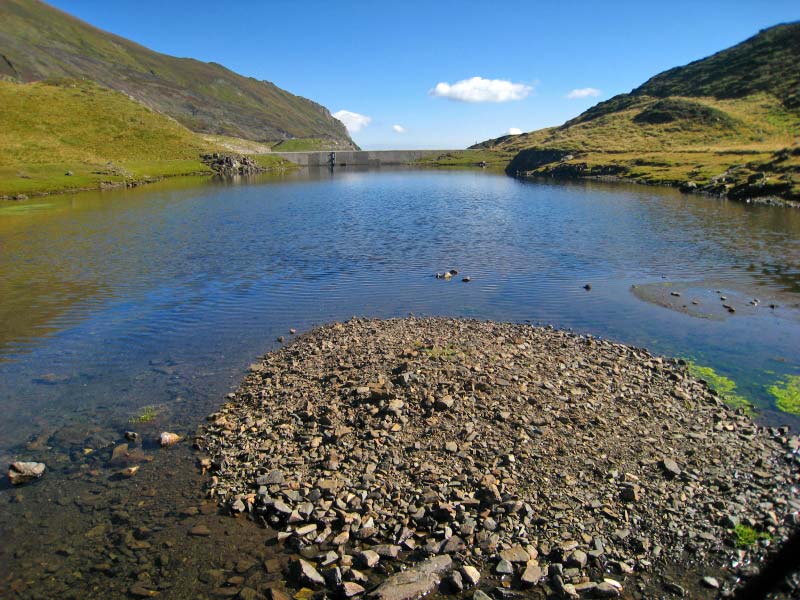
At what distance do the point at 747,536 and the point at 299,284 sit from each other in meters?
31.1

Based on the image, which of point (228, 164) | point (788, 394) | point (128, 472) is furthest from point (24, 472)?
point (228, 164)

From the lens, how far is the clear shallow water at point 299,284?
23.1 m

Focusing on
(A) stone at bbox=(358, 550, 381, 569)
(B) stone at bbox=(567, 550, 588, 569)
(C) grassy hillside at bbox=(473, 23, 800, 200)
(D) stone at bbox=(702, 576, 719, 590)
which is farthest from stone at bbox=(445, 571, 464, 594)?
(C) grassy hillside at bbox=(473, 23, 800, 200)

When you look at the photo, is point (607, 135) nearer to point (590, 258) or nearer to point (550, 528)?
point (590, 258)

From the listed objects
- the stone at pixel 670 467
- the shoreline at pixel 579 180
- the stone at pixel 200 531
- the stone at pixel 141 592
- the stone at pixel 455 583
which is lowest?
the stone at pixel 141 592

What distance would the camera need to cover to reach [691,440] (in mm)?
17031

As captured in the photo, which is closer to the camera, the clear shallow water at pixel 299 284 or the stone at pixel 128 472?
the stone at pixel 128 472

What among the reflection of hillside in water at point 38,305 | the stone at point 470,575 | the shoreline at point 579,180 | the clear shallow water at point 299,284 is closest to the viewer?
the stone at point 470,575

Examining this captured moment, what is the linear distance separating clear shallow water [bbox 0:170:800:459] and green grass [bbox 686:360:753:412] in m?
0.54

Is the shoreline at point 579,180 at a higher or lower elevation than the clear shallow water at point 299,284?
higher

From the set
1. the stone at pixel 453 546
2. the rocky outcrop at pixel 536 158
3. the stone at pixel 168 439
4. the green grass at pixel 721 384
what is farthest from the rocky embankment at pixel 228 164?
the stone at pixel 453 546

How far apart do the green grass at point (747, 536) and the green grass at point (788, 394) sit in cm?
871

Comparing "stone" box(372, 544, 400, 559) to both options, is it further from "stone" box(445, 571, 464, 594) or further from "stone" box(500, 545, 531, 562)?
"stone" box(500, 545, 531, 562)

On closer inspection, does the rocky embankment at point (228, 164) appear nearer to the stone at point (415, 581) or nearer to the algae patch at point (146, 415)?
the algae patch at point (146, 415)
